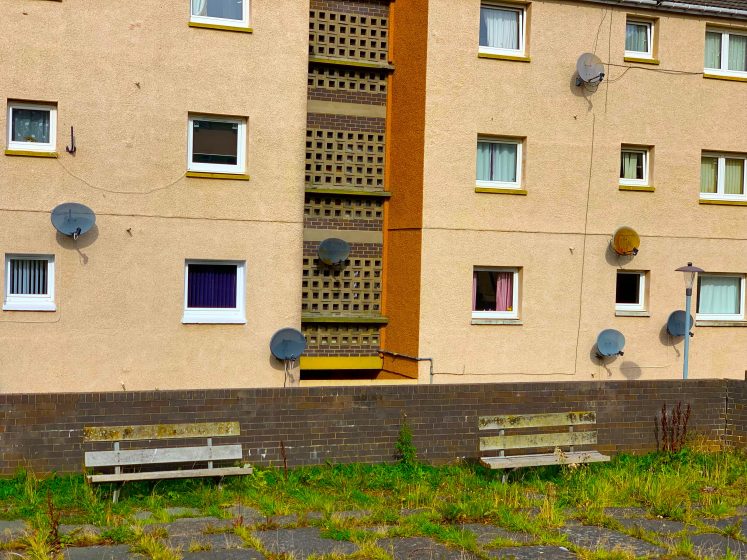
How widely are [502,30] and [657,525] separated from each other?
10.7 m

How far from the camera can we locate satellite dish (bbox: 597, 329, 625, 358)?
59.9 ft

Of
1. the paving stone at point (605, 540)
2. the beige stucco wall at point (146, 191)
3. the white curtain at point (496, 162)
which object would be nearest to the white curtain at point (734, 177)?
the white curtain at point (496, 162)

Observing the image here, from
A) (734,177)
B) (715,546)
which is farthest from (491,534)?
(734,177)

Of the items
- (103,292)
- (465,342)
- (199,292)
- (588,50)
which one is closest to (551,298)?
(465,342)

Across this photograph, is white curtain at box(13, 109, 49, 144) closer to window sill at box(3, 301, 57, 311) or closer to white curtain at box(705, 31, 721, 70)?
window sill at box(3, 301, 57, 311)

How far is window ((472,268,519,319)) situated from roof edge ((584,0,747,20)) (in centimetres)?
541

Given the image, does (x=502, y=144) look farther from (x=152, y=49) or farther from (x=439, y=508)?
(x=439, y=508)

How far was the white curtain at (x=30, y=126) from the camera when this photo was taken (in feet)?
51.3

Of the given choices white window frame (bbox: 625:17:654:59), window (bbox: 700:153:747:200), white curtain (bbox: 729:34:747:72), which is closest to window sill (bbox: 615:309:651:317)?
window (bbox: 700:153:747:200)

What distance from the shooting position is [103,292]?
15914 millimetres

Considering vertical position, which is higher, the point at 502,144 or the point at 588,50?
the point at 588,50

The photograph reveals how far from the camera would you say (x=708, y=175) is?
19641mm

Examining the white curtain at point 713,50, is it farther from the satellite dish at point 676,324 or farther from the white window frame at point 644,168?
the satellite dish at point 676,324

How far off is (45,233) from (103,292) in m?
1.30
